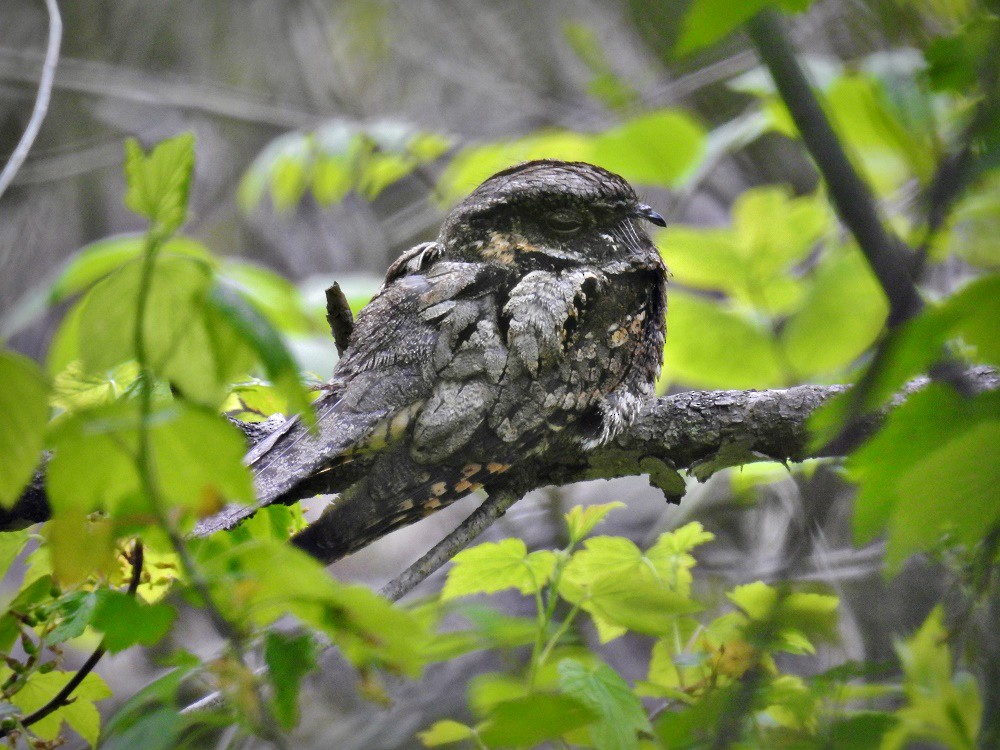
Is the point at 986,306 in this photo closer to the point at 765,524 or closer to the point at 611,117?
the point at 765,524

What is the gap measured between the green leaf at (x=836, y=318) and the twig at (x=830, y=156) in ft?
0.15

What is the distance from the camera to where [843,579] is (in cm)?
231

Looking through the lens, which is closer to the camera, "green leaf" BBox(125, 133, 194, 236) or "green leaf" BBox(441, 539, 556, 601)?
"green leaf" BBox(125, 133, 194, 236)

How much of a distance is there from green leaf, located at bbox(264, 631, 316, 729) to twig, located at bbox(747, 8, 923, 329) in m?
0.56

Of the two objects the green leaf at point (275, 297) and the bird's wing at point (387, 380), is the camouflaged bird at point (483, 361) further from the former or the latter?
the green leaf at point (275, 297)

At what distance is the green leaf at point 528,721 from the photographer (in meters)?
0.69

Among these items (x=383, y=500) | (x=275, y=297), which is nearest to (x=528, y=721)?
(x=383, y=500)

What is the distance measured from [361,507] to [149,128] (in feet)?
15.3

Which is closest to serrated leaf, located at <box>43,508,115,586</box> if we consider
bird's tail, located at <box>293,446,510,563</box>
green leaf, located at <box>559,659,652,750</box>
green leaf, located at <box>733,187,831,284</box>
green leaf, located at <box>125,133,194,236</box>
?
green leaf, located at <box>125,133,194,236</box>

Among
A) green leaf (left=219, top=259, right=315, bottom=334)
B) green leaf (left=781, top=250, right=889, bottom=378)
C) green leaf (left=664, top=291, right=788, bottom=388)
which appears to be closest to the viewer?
green leaf (left=781, top=250, right=889, bottom=378)

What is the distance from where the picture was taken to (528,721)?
2.28 ft

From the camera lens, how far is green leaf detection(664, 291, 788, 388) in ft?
4.32

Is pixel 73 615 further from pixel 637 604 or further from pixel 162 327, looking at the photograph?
pixel 637 604

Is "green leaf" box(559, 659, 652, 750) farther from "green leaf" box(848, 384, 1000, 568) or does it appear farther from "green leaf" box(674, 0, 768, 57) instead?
"green leaf" box(674, 0, 768, 57)
